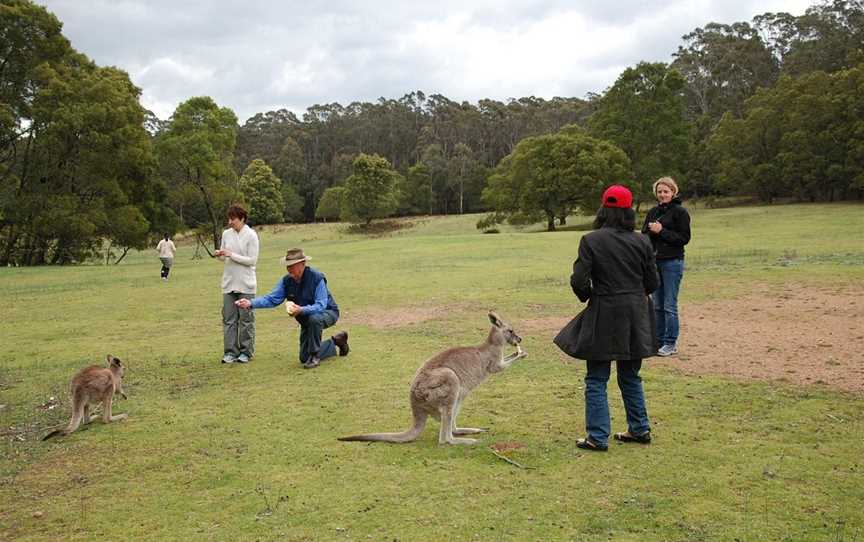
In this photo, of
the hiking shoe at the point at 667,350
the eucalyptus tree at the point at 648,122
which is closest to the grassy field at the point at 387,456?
the hiking shoe at the point at 667,350

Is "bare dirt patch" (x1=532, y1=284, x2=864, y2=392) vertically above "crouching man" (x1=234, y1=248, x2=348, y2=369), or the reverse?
"crouching man" (x1=234, y1=248, x2=348, y2=369)

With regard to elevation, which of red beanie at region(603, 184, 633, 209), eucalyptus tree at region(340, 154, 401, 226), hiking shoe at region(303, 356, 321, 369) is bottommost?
hiking shoe at region(303, 356, 321, 369)

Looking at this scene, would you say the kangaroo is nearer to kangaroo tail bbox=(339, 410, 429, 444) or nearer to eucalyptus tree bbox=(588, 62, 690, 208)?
kangaroo tail bbox=(339, 410, 429, 444)

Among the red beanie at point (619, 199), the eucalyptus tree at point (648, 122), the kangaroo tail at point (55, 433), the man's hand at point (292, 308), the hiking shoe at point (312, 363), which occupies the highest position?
the eucalyptus tree at point (648, 122)

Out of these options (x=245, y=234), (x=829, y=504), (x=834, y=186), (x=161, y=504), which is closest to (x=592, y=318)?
(x=829, y=504)

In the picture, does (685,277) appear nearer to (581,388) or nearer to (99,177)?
(581,388)

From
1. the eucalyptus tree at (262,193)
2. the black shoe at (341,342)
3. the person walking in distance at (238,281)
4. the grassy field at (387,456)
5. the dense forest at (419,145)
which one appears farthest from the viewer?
the eucalyptus tree at (262,193)

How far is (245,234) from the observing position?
32.1ft

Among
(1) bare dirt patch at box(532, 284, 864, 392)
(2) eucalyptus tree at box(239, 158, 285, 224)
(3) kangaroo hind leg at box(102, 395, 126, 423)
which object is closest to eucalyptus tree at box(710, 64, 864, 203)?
(1) bare dirt patch at box(532, 284, 864, 392)

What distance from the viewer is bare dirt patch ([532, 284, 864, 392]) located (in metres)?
8.17

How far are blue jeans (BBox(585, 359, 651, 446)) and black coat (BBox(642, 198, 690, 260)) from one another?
361 cm

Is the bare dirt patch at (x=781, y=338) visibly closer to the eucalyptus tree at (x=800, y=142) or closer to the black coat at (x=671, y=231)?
the black coat at (x=671, y=231)

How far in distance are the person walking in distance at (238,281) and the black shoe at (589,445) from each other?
5.80 meters

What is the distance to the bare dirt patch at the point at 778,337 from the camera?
8.17 meters
